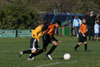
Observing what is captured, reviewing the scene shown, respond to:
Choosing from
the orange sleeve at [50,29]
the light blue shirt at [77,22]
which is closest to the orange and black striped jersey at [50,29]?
the orange sleeve at [50,29]

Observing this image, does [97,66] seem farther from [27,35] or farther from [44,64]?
[27,35]

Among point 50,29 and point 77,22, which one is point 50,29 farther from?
point 77,22

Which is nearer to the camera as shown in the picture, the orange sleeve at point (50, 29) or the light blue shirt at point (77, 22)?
the orange sleeve at point (50, 29)

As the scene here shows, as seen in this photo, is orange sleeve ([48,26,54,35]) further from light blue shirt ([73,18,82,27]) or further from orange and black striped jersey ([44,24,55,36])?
light blue shirt ([73,18,82,27])

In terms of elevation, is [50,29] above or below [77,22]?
above

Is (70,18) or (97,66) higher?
(97,66)

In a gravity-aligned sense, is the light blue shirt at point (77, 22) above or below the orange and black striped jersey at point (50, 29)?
below

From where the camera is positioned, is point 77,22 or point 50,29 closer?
point 50,29

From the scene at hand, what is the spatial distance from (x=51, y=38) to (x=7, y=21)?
2156 centimetres

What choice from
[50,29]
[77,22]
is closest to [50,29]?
[50,29]

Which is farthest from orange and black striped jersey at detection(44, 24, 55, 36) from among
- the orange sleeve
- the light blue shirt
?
the light blue shirt

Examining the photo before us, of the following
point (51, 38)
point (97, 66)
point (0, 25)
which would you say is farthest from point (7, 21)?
point (97, 66)

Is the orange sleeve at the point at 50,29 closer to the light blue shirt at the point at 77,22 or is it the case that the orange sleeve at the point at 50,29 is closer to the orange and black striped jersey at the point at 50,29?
the orange and black striped jersey at the point at 50,29

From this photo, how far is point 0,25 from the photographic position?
36.8m
